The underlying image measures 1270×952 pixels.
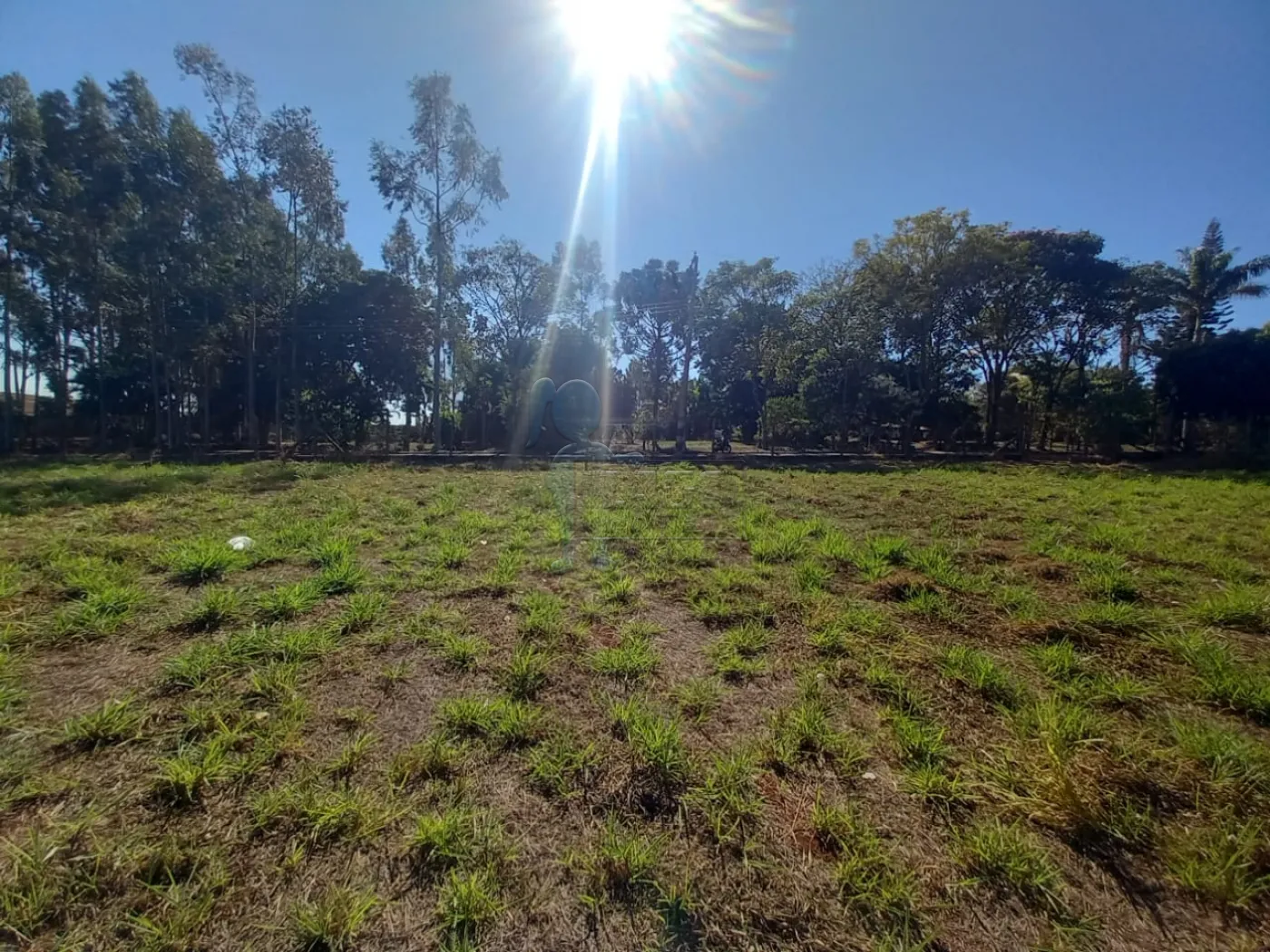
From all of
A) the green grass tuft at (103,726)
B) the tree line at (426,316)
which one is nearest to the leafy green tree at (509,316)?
the tree line at (426,316)

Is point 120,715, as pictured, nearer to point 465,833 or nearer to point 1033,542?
point 465,833

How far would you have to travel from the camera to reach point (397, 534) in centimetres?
557

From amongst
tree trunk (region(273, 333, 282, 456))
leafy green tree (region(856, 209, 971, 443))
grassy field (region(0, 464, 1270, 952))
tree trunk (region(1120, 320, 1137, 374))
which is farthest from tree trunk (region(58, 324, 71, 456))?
tree trunk (region(1120, 320, 1137, 374))

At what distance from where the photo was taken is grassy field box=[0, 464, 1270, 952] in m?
1.47

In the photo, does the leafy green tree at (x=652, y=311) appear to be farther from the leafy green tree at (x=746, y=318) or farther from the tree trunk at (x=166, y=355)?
the tree trunk at (x=166, y=355)

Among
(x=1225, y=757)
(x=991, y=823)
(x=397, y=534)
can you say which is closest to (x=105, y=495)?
(x=397, y=534)

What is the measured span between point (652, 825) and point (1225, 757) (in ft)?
7.63

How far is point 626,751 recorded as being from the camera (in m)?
2.15

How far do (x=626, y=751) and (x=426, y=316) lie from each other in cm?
2482

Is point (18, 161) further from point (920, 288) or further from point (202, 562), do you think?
point (920, 288)

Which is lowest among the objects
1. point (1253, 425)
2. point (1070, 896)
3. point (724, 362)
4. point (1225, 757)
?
point (1070, 896)

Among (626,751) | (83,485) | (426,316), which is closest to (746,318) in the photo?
(426,316)

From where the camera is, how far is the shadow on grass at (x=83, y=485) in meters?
6.74

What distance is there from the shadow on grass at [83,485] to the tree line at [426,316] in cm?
1020
